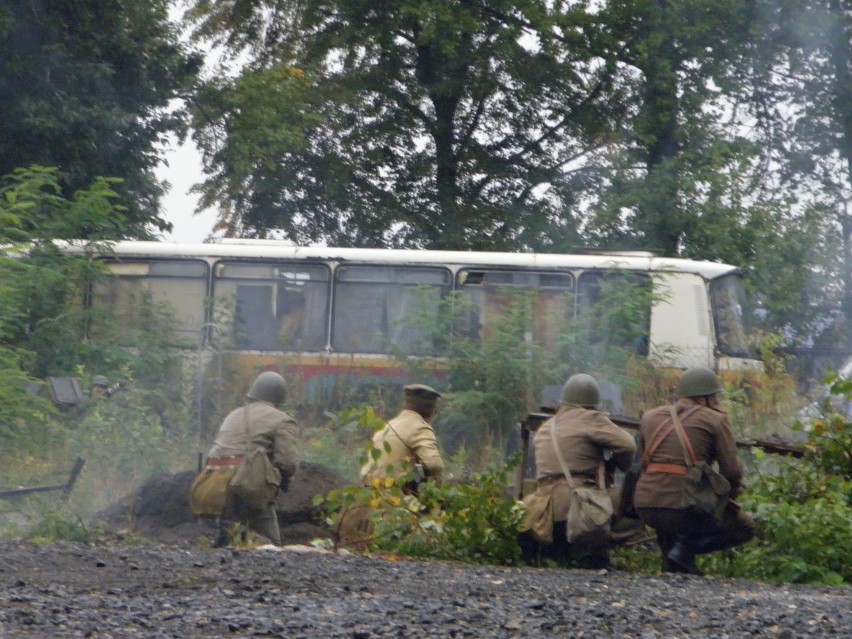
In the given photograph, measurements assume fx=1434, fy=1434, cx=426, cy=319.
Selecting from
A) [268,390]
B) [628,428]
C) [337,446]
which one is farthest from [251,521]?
[337,446]

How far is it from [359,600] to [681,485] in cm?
280

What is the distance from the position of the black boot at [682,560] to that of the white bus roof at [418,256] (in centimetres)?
1043

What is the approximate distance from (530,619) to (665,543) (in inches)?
122

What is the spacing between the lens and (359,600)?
6.64m

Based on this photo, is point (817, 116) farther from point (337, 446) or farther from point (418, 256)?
point (337, 446)

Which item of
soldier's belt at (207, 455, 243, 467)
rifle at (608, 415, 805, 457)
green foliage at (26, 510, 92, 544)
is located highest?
rifle at (608, 415, 805, 457)

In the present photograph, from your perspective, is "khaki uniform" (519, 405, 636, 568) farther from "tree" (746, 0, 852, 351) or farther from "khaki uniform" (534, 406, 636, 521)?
"tree" (746, 0, 852, 351)

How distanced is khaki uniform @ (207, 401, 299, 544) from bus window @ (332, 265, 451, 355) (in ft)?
28.7

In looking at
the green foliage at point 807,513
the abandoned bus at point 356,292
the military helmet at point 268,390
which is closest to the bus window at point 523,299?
the abandoned bus at point 356,292

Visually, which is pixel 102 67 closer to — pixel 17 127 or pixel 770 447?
pixel 17 127

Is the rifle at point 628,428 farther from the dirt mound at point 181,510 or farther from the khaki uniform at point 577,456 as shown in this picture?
the dirt mound at point 181,510

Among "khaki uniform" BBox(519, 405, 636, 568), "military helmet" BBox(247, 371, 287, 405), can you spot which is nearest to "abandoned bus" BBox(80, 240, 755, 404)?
"military helmet" BBox(247, 371, 287, 405)

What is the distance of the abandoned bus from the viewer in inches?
730

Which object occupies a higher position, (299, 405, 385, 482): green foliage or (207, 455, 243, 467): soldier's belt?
(207, 455, 243, 467): soldier's belt
